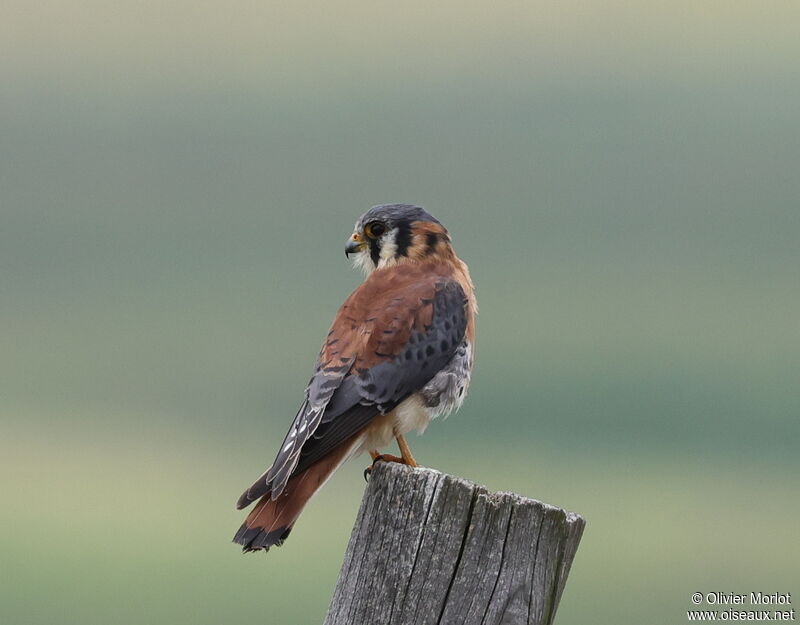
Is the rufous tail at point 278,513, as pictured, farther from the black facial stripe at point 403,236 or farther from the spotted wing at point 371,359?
the black facial stripe at point 403,236

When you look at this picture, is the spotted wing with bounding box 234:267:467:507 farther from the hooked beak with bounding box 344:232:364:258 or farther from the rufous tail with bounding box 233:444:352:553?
the hooked beak with bounding box 344:232:364:258

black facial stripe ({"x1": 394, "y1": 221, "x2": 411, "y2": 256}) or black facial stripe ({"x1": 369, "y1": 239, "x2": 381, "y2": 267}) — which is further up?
black facial stripe ({"x1": 394, "y1": 221, "x2": 411, "y2": 256})

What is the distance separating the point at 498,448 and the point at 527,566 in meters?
13.6

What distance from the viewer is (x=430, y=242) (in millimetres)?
6328

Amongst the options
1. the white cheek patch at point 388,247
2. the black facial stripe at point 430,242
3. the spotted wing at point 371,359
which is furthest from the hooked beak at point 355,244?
the spotted wing at point 371,359

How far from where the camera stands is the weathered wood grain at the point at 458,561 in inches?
149

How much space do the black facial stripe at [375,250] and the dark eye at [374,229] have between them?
2cm

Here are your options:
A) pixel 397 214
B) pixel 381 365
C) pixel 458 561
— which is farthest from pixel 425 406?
pixel 458 561

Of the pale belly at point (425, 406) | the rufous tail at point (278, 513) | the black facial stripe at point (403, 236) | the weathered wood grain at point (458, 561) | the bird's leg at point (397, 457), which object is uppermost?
the black facial stripe at point (403, 236)

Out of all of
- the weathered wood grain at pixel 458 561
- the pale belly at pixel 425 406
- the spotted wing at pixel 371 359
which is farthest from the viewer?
the pale belly at pixel 425 406

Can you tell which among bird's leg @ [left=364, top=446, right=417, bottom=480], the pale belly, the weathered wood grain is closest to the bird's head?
the pale belly

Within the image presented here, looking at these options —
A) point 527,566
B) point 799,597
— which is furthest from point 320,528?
point 527,566

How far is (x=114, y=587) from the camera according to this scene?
43.5ft

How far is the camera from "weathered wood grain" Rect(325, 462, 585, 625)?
12.5 ft
